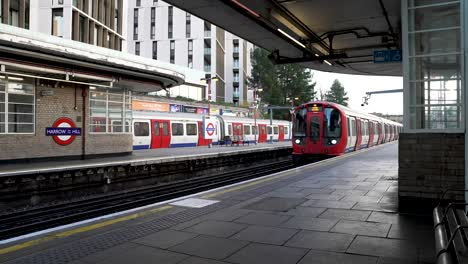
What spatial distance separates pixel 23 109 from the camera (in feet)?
43.5

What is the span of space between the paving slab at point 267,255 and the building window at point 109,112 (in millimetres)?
12857

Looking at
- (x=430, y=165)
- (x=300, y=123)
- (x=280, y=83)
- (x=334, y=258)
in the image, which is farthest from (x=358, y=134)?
(x=280, y=83)

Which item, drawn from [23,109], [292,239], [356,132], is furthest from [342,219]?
[356,132]

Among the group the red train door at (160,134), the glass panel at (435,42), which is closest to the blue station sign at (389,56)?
the glass panel at (435,42)

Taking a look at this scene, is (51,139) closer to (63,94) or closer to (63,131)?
(63,131)

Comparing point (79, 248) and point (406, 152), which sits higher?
point (406, 152)

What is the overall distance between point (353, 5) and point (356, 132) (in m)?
13.5

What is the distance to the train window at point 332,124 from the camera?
17203 millimetres

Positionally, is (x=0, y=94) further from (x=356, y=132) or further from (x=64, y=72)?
(x=356, y=132)

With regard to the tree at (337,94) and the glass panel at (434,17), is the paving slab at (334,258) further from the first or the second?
the tree at (337,94)

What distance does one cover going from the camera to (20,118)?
43.2ft

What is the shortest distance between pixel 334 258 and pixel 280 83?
59212 millimetres

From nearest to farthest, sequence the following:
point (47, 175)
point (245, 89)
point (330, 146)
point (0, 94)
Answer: point (47, 175) → point (0, 94) → point (330, 146) → point (245, 89)

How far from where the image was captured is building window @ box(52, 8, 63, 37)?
30.7 m
